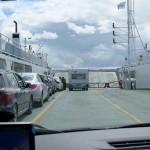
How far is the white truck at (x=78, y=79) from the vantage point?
5106cm

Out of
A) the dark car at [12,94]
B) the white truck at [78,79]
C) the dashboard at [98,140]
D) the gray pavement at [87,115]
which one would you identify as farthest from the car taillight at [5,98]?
the white truck at [78,79]

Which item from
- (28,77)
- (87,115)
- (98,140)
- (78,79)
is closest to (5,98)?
(87,115)

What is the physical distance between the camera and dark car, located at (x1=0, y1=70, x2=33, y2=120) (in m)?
11.4

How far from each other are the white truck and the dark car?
118 ft

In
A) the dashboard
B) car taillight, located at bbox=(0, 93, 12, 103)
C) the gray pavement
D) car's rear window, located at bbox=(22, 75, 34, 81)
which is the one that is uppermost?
car's rear window, located at bbox=(22, 75, 34, 81)

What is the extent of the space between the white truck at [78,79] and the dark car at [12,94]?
118ft

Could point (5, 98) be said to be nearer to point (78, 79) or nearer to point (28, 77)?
point (28, 77)

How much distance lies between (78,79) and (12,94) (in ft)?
132

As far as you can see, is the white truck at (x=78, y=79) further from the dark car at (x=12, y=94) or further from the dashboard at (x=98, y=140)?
the dashboard at (x=98, y=140)

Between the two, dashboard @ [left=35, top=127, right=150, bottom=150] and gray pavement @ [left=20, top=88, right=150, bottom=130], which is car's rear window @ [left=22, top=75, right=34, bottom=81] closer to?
gray pavement @ [left=20, top=88, right=150, bottom=130]

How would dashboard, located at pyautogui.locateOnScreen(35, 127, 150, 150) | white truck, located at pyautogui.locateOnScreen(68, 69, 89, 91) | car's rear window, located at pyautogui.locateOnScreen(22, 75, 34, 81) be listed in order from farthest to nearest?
1. white truck, located at pyautogui.locateOnScreen(68, 69, 89, 91)
2. car's rear window, located at pyautogui.locateOnScreen(22, 75, 34, 81)
3. dashboard, located at pyautogui.locateOnScreen(35, 127, 150, 150)

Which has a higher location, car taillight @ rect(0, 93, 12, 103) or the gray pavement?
car taillight @ rect(0, 93, 12, 103)

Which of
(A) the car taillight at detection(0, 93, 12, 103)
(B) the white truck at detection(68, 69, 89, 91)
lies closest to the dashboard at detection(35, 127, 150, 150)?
(A) the car taillight at detection(0, 93, 12, 103)

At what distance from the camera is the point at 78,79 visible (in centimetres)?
5216
